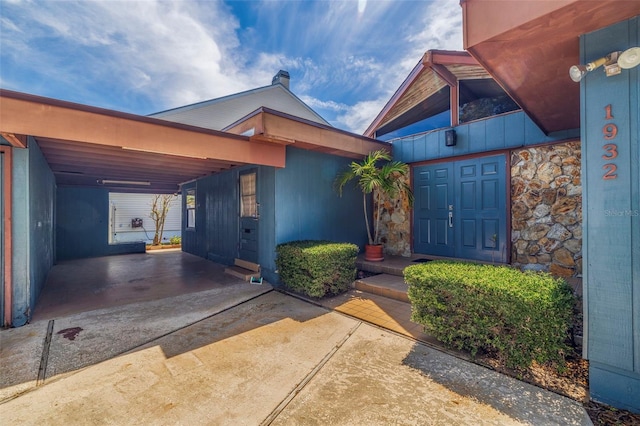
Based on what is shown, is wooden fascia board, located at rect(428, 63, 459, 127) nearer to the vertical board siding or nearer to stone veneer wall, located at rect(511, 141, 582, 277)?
stone veneer wall, located at rect(511, 141, 582, 277)

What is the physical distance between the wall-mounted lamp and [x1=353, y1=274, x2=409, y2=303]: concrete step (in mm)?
3110

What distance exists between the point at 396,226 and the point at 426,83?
129 inches

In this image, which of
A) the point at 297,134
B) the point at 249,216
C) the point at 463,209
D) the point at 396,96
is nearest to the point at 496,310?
the point at 463,209

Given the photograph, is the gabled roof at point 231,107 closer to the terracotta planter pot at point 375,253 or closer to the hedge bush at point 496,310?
the terracotta planter pot at point 375,253

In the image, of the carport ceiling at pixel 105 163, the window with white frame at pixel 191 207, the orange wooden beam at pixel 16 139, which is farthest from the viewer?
the window with white frame at pixel 191 207

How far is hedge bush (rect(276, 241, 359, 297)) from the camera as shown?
419 centimetres

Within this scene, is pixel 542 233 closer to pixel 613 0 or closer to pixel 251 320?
pixel 613 0

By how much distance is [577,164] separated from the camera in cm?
418

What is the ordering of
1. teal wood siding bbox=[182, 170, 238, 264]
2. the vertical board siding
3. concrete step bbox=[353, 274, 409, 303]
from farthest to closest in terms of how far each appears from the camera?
1. the vertical board siding
2. teal wood siding bbox=[182, 170, 238, 264]
3. concrete step bbox=[353, 274, 409, 303]

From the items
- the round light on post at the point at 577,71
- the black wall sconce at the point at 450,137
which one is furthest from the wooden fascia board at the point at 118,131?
the round light on post at the point at 577,71

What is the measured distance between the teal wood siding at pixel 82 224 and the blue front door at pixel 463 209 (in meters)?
9.97

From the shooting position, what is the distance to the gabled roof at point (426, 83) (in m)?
4.70

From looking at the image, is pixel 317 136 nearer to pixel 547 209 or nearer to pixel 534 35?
pixel 534 35

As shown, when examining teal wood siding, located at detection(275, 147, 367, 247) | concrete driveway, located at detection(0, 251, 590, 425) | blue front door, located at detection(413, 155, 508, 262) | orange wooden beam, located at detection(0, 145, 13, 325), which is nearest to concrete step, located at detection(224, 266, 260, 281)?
teal wood siding, located at detection(275, 147, 367, 247)
